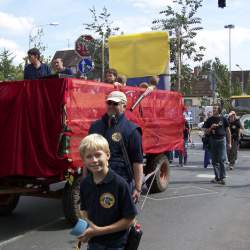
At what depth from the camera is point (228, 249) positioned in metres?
6.46

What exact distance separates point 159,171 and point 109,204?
7250 mm

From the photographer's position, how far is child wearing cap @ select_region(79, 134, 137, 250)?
11.3 feet

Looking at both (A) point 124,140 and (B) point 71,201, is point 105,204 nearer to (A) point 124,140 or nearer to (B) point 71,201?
(A) point 124,140

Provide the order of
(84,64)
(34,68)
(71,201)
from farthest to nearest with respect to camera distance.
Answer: (84,64)
(34,68)
(71,201)

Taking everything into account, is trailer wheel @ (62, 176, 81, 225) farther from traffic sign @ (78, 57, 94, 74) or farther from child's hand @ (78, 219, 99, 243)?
traffic sign @ (78, 57, 94, 74)

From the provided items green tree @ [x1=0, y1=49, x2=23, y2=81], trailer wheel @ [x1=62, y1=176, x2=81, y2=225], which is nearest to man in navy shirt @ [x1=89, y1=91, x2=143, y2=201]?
trailer wheel @ [x1=62, y1=176, x2=81, y2=225]

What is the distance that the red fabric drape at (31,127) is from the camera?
7129 millimetres

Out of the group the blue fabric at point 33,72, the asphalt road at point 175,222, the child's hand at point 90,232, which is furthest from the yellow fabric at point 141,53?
the child's hand at point 90,232

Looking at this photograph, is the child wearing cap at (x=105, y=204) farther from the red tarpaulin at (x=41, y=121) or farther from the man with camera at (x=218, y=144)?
the man with camera at (x=218, y=144)

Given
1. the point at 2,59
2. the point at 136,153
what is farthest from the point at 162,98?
the point at 2,59

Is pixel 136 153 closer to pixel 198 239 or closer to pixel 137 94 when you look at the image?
pixel 198 239

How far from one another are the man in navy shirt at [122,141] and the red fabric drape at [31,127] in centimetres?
188

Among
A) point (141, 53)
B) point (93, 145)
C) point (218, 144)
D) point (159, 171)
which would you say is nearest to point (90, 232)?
point (93, 145)

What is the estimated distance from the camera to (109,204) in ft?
11.5
